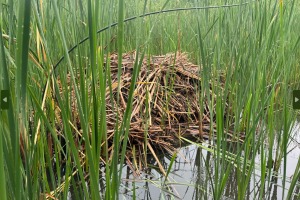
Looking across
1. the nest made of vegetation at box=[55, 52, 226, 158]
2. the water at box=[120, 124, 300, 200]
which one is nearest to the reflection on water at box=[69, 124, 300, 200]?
the water at box=[120, 124, 300, 200]

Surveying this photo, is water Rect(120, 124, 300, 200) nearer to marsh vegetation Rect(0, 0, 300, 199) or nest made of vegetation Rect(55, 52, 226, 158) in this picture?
marsh vegetation Rect(0, 0, 300, 199)

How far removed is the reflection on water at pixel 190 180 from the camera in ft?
3.80

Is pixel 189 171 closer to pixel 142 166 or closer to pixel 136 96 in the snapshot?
pixel 142 166

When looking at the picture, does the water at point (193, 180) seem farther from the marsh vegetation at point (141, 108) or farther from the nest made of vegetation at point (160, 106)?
the nest made of vegetation at point (160, 106)

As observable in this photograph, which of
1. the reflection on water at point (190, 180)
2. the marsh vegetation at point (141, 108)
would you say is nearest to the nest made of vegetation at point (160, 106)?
the marsh vegetation at point (141, 108)

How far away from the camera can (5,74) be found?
15.9 inches

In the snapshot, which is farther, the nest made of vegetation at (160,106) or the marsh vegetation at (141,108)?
the nest made of vegetation at (160,106)

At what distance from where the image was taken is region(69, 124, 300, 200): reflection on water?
116 cm

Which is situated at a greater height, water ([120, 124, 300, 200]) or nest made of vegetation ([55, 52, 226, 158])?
nest made of vegetation ([55, 52, 226, 158])

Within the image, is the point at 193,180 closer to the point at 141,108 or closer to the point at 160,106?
the point at 141,108

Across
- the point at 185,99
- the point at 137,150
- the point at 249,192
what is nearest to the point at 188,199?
the point at 249,192

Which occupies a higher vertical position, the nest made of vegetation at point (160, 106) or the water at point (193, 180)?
the nest made of vegetation at point (160, 106)

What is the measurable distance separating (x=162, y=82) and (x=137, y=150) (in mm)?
615

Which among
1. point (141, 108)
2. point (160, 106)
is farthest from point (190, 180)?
point (160, 106)
